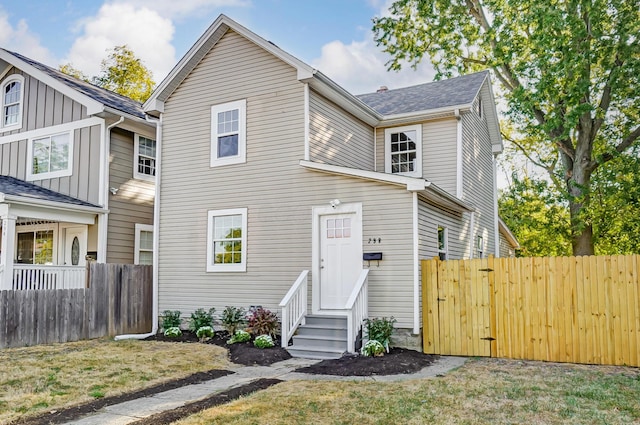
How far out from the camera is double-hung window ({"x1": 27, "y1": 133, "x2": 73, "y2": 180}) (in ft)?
46.4

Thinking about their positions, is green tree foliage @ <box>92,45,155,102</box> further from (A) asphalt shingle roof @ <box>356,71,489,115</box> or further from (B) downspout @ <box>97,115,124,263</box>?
(A) asphalt shingle roof @ <box>356,71,489,115</box>

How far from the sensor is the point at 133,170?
14383 millimetres

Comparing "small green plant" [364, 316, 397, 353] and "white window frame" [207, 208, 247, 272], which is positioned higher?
"white window frame" [207, 208, 247, 272]

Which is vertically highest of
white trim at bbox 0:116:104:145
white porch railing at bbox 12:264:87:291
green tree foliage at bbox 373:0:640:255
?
green tree foliage at bbox 373:0:640:255

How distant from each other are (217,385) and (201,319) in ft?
15.2

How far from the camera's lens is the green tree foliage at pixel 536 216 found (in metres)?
19.5

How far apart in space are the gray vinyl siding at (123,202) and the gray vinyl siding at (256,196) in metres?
1.76

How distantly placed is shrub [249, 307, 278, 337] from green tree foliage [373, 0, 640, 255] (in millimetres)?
10444

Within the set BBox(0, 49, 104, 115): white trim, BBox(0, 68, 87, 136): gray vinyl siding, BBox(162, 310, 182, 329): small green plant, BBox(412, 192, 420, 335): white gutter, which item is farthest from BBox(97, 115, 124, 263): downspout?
BBox(412, 192, 420, 335): white gutter

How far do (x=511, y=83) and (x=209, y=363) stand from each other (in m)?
14.7

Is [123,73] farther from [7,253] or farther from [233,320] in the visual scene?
[233,320]

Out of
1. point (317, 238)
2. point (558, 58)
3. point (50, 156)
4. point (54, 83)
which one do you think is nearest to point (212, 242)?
point (317, 238)

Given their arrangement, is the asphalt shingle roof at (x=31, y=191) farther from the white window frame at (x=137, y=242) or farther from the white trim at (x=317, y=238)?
the white trim at (x=317, y=238)

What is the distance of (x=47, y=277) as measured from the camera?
11844mm
